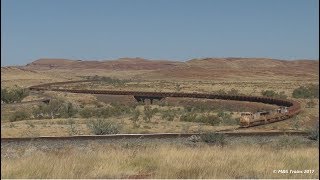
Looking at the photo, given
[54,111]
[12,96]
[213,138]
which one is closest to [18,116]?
[54,111]

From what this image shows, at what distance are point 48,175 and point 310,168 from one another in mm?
5344

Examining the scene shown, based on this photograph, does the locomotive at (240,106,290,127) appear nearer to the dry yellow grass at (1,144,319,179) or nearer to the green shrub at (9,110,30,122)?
the dry yellow grass at (1,144,319,179)

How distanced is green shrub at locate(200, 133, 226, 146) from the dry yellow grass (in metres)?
5.08

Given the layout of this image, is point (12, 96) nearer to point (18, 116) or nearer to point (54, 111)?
point (54, 111)

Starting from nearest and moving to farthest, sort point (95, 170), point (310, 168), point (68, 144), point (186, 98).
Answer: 1. point (95, 170)
2. point (310, 168)
3. point (68, 144)
4. point (186, 98)

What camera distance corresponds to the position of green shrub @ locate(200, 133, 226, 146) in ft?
60.0

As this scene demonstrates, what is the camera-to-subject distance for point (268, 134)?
2169 cm

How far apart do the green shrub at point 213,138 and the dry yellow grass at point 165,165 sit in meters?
5.08

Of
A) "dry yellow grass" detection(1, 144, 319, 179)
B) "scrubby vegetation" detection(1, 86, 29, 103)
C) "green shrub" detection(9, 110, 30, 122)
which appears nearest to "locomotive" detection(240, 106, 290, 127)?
"dry yellow grass" detection(1, 144, 319, 179)

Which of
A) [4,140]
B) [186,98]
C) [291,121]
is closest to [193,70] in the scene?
[186,98]

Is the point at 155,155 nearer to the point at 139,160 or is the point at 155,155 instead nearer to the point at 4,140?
the point at 139,160

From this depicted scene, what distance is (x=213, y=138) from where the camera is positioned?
18656 mm

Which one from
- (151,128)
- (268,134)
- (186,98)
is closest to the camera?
(268,134)

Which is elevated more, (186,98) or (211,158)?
(211,158)
